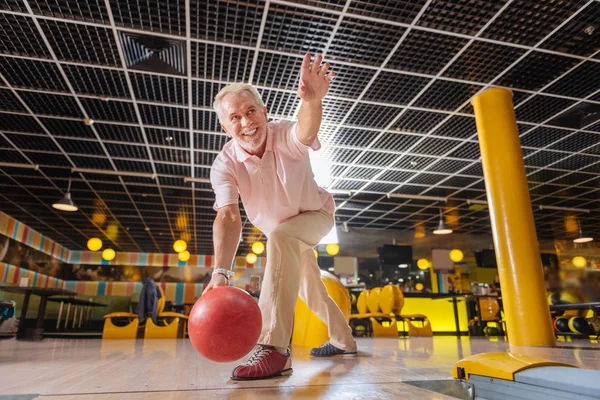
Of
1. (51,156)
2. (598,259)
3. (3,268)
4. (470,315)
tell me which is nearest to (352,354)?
(51,156)

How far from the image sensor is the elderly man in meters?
1.72

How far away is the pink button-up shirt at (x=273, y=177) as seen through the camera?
198 cm

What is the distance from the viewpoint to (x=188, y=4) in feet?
12.6

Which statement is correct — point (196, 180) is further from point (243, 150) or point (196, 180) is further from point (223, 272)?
point (223, 272)

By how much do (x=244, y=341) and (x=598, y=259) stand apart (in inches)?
591

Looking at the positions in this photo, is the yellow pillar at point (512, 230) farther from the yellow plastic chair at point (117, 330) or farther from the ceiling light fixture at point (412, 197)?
the yellow plastic chair at point (117, 330)

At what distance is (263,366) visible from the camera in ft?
5.24

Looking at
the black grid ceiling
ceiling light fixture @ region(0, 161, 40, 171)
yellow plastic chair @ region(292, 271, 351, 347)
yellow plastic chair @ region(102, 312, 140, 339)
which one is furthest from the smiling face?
ceiling light fixture @ region(0, 161, 40, 171)

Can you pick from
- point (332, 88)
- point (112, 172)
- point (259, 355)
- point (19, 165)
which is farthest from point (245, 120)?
point (19, 165)

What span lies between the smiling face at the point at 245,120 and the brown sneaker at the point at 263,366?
3.17ft

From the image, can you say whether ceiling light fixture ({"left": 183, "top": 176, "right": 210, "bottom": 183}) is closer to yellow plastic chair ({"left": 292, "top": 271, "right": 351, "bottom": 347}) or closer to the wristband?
yellow plastic chair ({"left": 292, "top": 271, "right": 351, "bottom": 347})

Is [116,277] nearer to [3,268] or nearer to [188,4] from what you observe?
[3,268]

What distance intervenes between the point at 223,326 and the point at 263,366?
1.10ft

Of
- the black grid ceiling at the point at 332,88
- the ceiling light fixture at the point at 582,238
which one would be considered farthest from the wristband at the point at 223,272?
the ceiling light fixture at the point at 582,238
